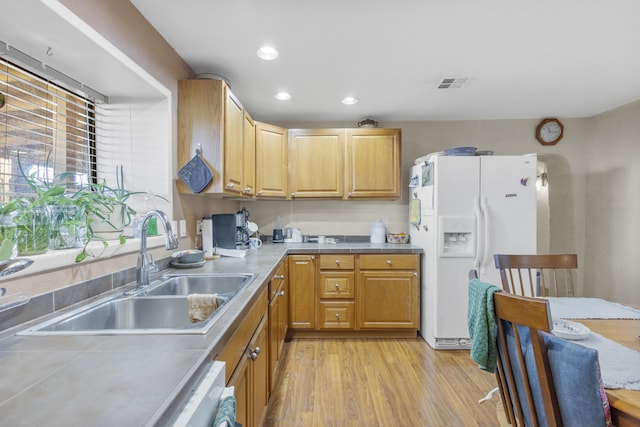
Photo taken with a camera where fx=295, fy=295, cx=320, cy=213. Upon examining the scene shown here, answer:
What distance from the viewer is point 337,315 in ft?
9.43

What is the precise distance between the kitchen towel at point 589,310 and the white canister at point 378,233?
186 cm

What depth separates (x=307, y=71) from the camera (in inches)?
89.4

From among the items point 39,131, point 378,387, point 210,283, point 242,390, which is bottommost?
point 378,387

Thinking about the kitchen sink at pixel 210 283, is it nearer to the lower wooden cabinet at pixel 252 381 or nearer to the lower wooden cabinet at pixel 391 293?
the lower wooden cabinet at pixel 252 381

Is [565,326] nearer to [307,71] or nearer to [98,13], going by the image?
[307,71]

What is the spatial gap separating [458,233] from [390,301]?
898 millimetres

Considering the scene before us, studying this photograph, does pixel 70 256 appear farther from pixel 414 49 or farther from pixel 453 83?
pixel 453 83

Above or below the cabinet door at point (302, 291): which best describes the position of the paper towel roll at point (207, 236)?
above

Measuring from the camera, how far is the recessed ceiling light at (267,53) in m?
1.95

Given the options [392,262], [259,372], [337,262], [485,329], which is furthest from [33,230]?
[392,262]

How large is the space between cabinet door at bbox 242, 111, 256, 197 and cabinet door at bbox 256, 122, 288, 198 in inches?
3.1

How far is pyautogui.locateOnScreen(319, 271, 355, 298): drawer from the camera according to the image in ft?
9.42

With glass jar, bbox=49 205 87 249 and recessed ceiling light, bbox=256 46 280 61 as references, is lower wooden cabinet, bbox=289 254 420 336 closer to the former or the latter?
recessed ceiling light, bbox=256 46 280 61

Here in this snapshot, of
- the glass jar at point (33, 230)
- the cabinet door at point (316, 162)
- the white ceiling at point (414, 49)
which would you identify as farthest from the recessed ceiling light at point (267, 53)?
the glass jar at point (33, 230)
